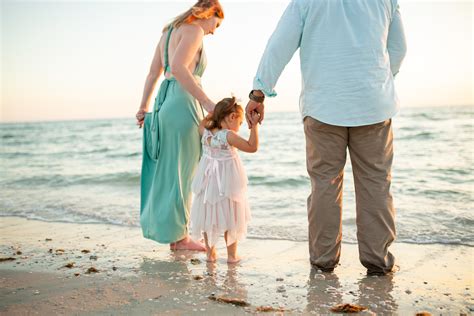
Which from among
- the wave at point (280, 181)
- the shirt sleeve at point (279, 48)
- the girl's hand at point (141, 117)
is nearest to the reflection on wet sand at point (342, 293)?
the shirt sleeve at point (279, 48)

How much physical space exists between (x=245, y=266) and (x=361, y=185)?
3.23 ft

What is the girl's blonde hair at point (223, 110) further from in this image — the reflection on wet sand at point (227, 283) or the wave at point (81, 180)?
the wave at point (81, 180)

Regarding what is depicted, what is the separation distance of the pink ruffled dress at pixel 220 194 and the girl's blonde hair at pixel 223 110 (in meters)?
0.07

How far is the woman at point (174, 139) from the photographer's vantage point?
3692mm

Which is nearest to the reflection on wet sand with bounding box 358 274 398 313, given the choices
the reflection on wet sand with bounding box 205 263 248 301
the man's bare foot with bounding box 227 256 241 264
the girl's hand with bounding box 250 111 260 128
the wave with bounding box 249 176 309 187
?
the reflection on wet sand with bounding box 205 263 248 301

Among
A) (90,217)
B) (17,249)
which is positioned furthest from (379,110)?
(90,217)

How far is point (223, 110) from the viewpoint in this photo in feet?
11.5

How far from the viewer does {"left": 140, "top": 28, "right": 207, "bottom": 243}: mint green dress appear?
378 centimetres

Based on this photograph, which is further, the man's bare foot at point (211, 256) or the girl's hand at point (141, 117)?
the girl's hand at point (141, 117)

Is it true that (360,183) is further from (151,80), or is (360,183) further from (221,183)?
(151,80)

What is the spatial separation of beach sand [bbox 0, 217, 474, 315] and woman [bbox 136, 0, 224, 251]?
9.8 inches

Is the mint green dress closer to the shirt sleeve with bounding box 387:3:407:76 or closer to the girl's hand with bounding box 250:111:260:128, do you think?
the girl's hand with bounding box 250:111:260:128

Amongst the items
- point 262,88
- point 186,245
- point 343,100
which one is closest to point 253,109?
point 262,88

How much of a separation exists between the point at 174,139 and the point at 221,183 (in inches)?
22.0
